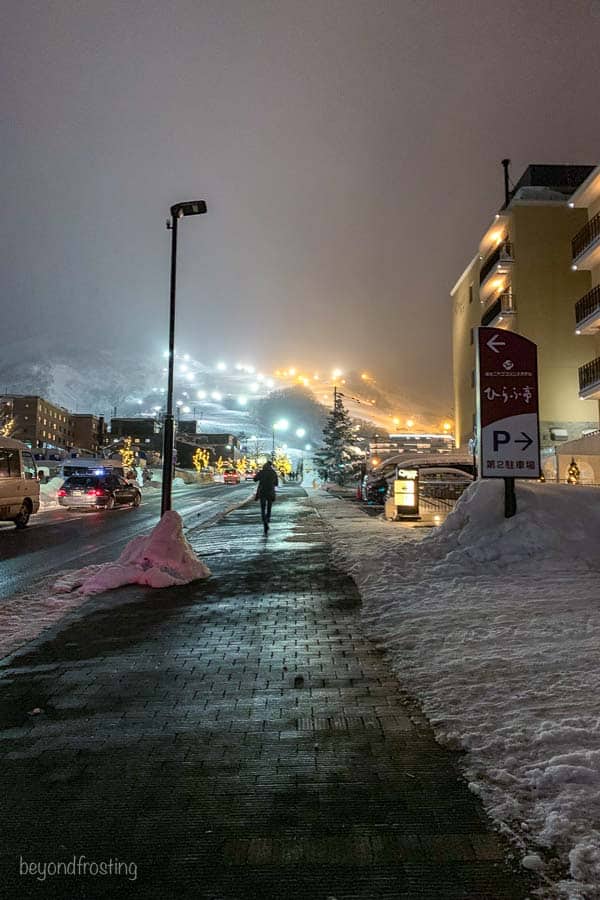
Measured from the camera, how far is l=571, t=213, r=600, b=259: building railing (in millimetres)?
26406

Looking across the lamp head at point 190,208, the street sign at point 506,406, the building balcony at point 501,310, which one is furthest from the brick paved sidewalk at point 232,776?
the building balcony at point 501,310

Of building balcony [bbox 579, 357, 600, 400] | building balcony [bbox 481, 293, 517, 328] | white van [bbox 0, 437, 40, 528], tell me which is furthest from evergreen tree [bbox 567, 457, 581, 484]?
white van [bbox 0, 437, 40, 528]

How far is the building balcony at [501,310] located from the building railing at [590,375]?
772 cm

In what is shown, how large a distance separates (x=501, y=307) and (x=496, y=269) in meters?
2.50

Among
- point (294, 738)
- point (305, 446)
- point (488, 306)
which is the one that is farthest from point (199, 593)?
point (305, 446)

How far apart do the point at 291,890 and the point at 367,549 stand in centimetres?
912

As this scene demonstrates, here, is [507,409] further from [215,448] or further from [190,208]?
[215,448]

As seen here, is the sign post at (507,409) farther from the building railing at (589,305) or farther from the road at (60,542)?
the building railing at (589,305)

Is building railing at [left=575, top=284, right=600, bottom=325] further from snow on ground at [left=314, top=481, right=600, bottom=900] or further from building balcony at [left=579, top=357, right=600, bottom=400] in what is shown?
snow on ground at [left=314, top=481, right=600, bottom=900]

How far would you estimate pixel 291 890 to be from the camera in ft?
7.50

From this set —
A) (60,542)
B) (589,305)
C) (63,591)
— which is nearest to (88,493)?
Result: (60,542)

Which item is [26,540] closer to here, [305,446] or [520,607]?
[520,607]

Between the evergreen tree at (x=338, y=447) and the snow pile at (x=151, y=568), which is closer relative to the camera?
the snow pile at (x=151, y=568)

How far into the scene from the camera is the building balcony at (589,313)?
26.3m
